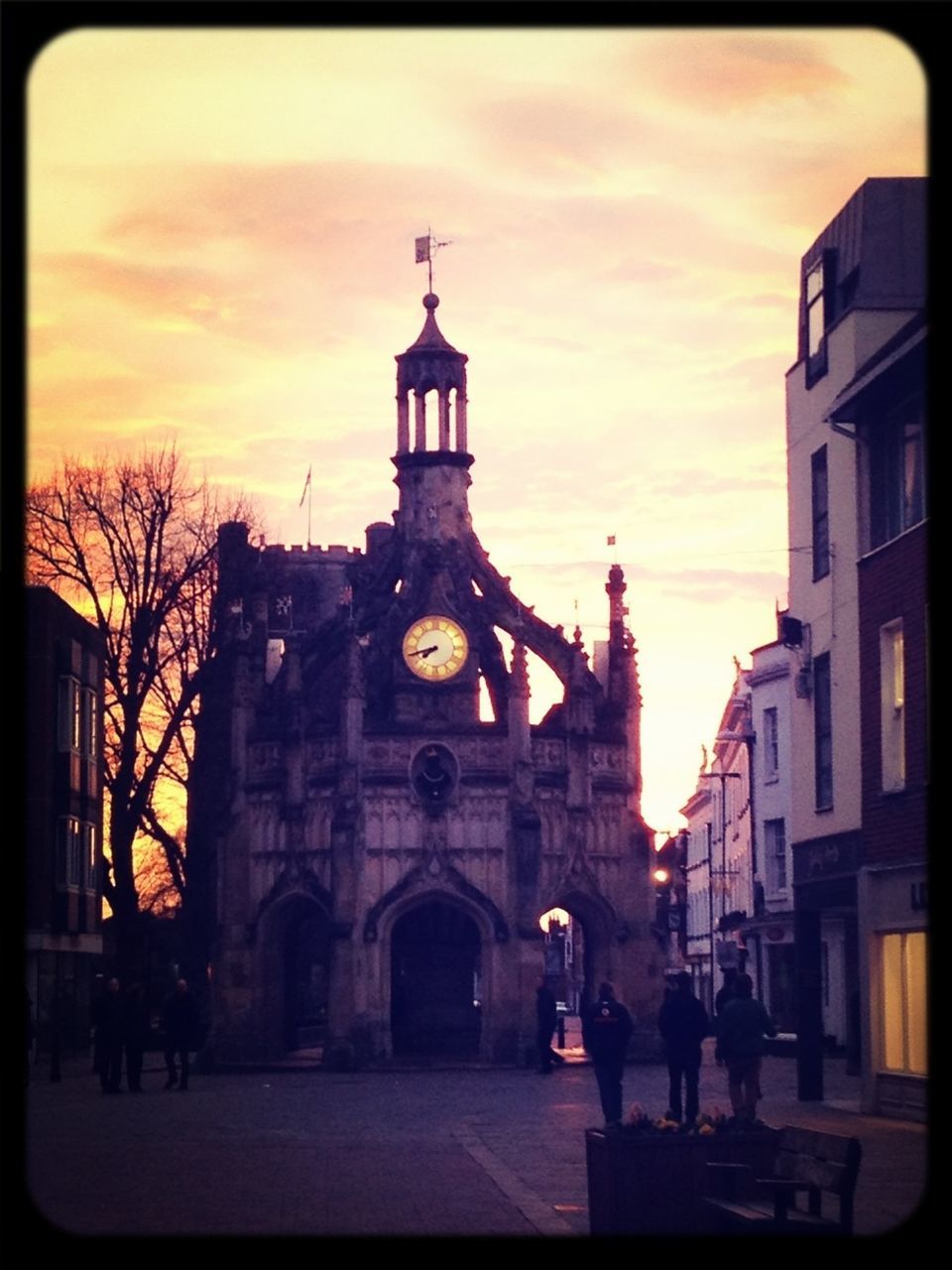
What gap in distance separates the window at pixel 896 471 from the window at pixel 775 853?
42.2 metres

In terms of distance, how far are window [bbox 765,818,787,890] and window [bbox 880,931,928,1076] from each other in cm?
4359

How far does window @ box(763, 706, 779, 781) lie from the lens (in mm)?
76619

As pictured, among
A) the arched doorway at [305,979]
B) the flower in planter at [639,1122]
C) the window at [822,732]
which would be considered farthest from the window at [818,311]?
the arched doorway at [305,979]

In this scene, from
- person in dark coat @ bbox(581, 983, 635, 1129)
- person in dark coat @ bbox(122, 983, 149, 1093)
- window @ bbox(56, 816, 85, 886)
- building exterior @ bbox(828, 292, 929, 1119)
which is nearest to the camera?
building exterior @ bbox(828, 292, 929, 1119)

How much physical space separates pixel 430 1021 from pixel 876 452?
3198cm

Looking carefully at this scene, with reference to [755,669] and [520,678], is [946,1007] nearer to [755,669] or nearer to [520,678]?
[520,678]

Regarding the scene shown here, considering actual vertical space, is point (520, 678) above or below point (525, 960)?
above

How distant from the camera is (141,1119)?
34312 mm

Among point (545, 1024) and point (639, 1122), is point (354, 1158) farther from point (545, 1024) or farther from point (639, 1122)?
point (545, 1024)

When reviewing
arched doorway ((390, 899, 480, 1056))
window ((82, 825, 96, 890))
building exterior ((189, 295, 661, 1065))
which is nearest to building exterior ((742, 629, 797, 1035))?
building exterior ((189, 295, 661, 1065))

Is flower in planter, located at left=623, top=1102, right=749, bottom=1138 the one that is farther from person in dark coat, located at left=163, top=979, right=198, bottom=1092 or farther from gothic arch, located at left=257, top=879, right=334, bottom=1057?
gothic arch, located at left=257, top=879, right=334, bottom=1057

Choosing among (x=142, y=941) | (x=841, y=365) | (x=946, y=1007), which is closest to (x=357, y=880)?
(x=142, y=941)

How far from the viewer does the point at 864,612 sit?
3384 centimetres

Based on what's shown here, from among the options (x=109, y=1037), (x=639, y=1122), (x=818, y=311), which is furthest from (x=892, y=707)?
(x=109, y=1037)
